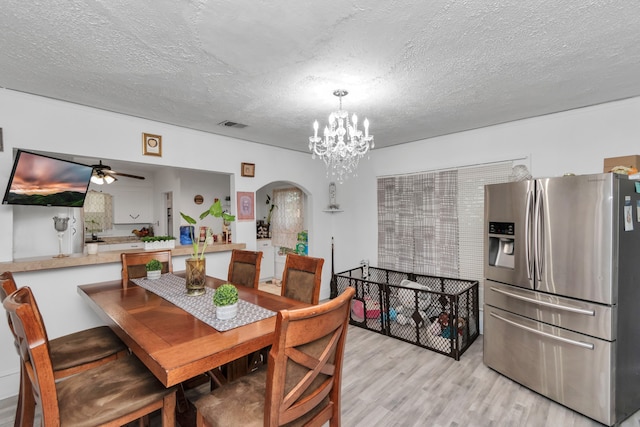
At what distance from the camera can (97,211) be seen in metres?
6.16

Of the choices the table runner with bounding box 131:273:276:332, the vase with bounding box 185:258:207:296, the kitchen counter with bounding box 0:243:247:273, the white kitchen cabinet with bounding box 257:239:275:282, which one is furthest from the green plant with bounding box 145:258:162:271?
the white kitchen cabinet with bounding box 257:239:275:282

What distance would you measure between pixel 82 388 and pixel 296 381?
1.09 meters

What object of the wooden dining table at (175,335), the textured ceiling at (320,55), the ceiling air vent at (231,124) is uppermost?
the textured ceiling at (320,55)

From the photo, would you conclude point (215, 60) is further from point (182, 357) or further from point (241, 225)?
point (241, 225)

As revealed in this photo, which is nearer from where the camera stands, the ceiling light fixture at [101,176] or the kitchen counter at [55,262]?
the kitchen counter at [55,262]

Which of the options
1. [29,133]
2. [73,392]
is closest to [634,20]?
[73,392]

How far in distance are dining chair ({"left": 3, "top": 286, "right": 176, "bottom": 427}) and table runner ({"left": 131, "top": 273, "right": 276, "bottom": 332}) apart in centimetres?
36

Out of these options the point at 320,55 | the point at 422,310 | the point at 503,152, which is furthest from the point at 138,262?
the point at 503,152

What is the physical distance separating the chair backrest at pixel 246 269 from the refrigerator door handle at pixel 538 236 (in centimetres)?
228

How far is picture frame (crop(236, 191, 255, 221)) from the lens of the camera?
387 centimetres

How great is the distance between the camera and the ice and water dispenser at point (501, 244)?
2.53 metres

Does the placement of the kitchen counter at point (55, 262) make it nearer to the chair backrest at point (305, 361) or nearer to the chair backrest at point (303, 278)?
the chair backrest at point (303, 278)

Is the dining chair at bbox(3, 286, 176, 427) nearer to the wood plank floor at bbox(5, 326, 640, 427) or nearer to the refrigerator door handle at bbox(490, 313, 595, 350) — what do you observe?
the wood plank floor at bbox(5, 326, 640, 427)

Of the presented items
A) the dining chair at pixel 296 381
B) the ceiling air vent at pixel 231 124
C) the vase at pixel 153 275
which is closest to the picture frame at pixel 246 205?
the ceiling air vent at pixel 231 124
